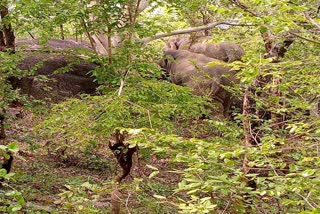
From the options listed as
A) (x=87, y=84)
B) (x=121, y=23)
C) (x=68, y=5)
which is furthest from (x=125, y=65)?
(x=87, y=84)

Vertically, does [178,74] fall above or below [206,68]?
below

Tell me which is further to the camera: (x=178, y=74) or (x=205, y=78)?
(x=178, y=74)

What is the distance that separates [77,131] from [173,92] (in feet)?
4.91

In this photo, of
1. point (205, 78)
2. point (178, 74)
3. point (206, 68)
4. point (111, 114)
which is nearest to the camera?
point (111, 114)

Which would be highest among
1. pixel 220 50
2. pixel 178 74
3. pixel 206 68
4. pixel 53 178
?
pixel 220 50

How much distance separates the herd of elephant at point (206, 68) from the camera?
10273mm

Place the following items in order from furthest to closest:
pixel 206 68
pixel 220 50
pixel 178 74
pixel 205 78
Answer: pixel 220 50 → pixel 178 74 → pixel 206 68 → pixel 205 78

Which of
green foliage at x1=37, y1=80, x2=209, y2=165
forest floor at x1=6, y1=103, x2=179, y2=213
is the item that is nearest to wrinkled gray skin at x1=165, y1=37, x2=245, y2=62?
forest floor at x1=6, y1=103, x2=179, y2=213

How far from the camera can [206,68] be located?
35.2 feet

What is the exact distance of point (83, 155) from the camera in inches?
A: 288

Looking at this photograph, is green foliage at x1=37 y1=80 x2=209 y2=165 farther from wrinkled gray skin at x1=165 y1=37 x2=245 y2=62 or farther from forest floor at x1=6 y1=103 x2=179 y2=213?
wrinkled gray skin at x1=165 y1=37 x2=245 y2=62

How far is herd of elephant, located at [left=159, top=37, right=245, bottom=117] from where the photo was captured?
10273 mm

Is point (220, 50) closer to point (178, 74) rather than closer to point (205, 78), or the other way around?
point (178, 74)

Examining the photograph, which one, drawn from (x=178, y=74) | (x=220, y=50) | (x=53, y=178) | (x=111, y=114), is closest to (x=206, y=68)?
(x=178, y=74)
